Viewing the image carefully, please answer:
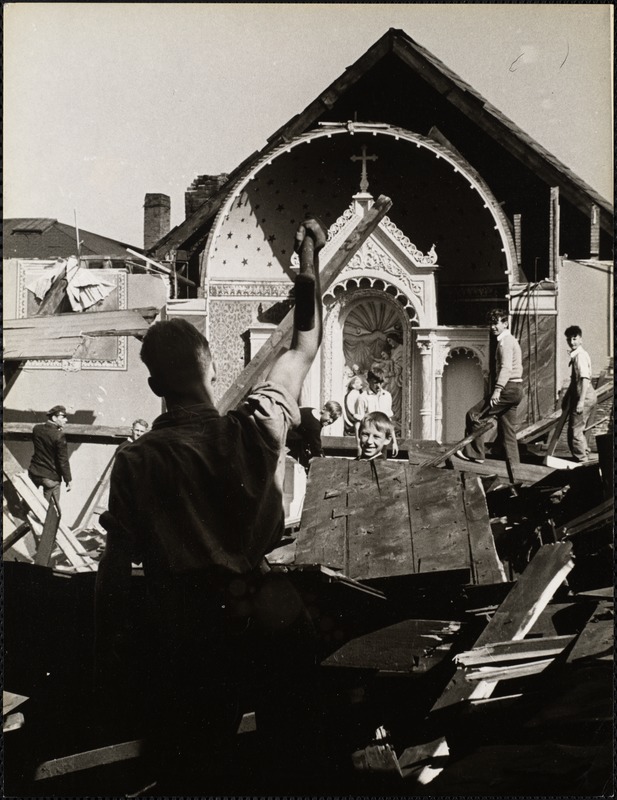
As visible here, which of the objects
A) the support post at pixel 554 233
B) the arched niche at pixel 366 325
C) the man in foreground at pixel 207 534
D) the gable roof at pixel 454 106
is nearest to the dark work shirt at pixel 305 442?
the gable roof at pixel 454 106

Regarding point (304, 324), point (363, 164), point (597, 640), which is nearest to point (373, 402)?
point (363, 164)

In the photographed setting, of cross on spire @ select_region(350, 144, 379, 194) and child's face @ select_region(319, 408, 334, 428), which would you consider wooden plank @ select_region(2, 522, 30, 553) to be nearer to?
child's face @ select_region(319, 408, 334, 428)

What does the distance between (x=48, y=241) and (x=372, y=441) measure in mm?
1812

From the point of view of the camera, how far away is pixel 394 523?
382 cm

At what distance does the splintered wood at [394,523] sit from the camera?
3.62 meters

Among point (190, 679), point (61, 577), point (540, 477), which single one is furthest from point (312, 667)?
point (540, 477)

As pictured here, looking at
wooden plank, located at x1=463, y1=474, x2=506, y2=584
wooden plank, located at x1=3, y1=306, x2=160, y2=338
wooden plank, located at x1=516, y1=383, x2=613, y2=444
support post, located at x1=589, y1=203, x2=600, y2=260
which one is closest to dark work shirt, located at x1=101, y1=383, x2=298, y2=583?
wooden plank, located at x1=463, y1=474, x2=506, y2=584

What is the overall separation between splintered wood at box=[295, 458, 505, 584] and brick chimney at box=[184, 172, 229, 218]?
1536 millimetres

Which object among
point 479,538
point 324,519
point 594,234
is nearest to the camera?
point 479,538

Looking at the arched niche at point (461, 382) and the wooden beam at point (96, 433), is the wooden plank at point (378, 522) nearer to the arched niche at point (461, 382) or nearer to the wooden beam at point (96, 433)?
the wooden beam at point (96, 433)

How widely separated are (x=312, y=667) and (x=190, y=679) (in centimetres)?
31

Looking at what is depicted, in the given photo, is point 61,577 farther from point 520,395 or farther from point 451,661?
point 520,395

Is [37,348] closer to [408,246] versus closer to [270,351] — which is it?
[270,351]

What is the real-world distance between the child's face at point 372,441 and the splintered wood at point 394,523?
600mm
